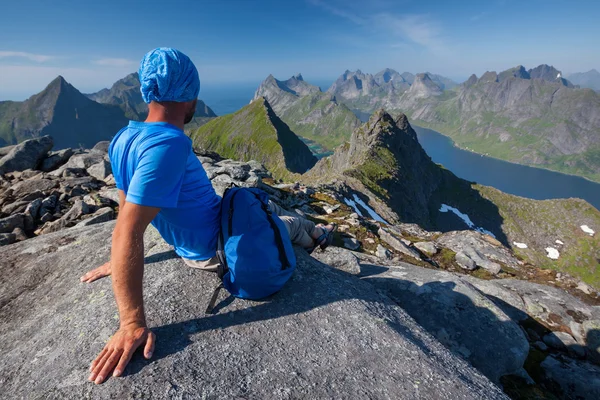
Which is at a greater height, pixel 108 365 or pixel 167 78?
pixel 167 78

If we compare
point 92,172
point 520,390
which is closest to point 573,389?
point 520,390

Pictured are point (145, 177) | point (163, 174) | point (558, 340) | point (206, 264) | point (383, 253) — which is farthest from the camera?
point (383, 253)

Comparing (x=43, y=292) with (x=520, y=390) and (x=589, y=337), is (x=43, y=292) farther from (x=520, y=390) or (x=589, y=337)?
(x=589, y=337)

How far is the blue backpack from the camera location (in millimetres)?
5258

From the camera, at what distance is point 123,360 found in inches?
154

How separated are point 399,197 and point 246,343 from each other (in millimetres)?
114178

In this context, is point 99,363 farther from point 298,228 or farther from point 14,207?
point 14,207

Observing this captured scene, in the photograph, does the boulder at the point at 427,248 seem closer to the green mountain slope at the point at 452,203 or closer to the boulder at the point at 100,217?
the boulder at the point at 100,217

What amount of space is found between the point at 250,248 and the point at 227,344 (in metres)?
1.61

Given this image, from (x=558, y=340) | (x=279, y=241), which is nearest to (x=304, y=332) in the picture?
(x=279, y=241)

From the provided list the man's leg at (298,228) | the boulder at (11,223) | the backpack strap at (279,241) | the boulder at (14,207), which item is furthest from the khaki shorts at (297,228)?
the boulder at (14,207)

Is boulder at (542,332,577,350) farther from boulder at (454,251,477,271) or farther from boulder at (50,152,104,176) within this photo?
boulder at (50,152,104,176)

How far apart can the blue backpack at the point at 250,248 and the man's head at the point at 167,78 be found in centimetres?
196

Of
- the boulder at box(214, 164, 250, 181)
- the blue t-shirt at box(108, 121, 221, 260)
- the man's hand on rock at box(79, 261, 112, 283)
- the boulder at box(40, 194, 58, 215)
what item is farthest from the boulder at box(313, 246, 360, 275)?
the boulder at box(40, 194, 58, 215)
